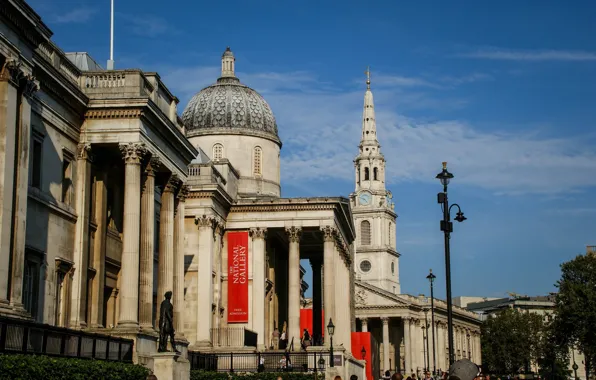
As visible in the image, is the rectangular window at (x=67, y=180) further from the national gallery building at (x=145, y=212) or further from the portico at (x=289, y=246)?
the portico at (x=289, y=246)

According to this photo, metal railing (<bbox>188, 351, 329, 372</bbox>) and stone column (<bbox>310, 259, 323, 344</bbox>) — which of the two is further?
stone column (<bbox>310, 259, 323, 344</bbox>)

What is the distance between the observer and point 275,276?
70.1 m

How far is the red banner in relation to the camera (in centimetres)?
5922

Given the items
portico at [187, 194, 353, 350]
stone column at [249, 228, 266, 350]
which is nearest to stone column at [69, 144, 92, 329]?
portico at [187, 194, 353, 350]

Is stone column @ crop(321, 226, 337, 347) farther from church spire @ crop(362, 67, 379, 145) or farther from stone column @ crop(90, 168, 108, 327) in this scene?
church spire @ crop(362, 67, 379, 145)

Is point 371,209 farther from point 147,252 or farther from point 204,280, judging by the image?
point 147,252

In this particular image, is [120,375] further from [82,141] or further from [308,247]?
[308,247]

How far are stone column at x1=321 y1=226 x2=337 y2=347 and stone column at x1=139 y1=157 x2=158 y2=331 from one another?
74.2ft

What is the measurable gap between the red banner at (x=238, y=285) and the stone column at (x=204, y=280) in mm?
2648

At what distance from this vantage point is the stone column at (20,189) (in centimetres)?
2994

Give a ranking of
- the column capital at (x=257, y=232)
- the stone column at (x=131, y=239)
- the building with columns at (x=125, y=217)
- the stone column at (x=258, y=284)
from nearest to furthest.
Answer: the building with columns at (x=125, y=217)
the stone column at (x=131, y=239)
the stone column at (x=258, y=284)
the column capital at (x=257, y=232)

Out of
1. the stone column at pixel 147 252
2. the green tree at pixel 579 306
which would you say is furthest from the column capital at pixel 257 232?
the green tree at pixel 579 306

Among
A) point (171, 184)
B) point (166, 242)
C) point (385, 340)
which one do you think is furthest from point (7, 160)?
point (385, 340)

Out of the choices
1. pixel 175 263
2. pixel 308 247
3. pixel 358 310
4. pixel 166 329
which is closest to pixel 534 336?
pixel 358 310
